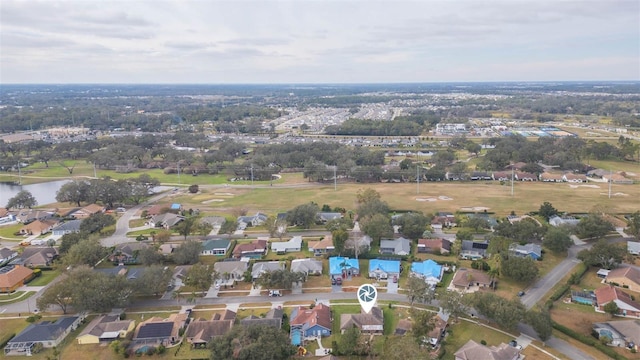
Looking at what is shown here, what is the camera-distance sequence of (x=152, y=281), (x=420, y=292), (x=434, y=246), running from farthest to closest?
(x=434, y=246) < (x=152, y=281) < (x=420, y=292)

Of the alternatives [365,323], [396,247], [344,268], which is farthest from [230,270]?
[396,247]

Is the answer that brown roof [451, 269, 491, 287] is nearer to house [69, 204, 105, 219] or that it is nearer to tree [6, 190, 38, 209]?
house [69, 204, 105, 219]

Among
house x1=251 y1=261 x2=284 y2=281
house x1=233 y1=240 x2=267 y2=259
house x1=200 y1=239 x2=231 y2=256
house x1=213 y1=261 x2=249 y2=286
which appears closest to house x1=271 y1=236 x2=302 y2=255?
house x1=233 y1=240 x2=267 y2=259

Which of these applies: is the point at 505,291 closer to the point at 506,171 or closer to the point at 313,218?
the point at 313,218

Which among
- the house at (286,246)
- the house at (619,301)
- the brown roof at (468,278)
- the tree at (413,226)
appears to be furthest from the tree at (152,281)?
the house at (619,301)

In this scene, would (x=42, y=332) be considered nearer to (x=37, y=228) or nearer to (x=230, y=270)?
(x=230, y=270)

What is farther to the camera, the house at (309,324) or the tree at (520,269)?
the tree at (520,269)

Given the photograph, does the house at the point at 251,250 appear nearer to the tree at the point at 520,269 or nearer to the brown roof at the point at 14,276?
the brown roof at the point at 14,276
